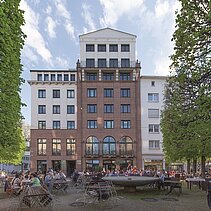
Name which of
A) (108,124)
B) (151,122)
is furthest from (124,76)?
(151,122)

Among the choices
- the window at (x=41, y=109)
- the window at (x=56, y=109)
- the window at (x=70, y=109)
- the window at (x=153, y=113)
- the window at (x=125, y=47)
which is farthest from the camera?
the window at (x=153, y=113)

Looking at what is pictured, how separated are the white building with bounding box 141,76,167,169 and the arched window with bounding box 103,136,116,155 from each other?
549 cm

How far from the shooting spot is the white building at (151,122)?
58188 mm

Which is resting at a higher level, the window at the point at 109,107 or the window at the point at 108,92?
the window at the point at 108,92

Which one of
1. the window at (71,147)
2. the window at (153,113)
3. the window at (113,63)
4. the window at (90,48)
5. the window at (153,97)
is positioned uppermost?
the window at (90,48)

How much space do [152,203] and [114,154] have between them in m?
40.7

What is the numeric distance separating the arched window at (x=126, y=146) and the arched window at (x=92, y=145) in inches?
166

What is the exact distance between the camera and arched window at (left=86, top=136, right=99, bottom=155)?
56625 millimetres

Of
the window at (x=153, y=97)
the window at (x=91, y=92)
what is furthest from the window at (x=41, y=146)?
the window at (x=153, y=97)

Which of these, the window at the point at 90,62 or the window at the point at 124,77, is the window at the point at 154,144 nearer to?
the window at the point at 124,77

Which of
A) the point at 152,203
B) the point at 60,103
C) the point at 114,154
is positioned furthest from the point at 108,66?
the point at 152,203

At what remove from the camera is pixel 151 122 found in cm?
5922

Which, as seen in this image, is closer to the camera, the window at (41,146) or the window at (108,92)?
the window at (41,146)

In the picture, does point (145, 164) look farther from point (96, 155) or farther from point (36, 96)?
point (36, 96)
